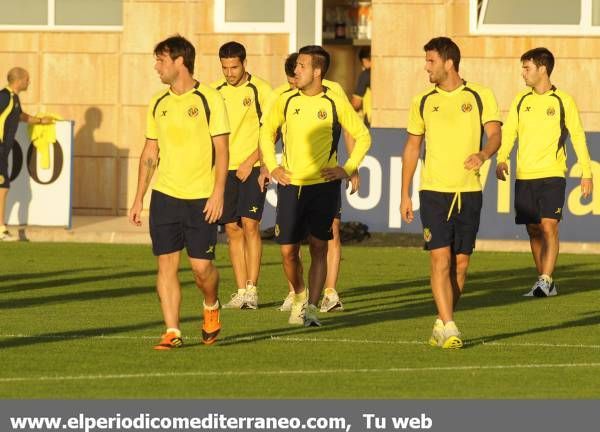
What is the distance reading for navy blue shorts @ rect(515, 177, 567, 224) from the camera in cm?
2053

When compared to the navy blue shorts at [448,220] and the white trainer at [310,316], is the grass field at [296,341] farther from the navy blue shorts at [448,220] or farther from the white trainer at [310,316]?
the navy blue shorts at [448,220]

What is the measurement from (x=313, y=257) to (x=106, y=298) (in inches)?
118

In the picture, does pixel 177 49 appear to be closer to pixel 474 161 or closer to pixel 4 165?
pixel 474 161

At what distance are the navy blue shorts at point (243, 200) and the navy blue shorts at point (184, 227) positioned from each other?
13.2ft

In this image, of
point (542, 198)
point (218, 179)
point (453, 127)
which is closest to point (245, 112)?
point (542, 198)

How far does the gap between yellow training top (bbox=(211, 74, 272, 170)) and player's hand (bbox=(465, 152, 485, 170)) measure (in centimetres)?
366

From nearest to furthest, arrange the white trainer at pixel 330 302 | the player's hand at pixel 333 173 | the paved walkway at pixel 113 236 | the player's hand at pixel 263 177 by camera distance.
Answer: the player's hand at pixel 333 173 < the player's hand at pixel 263 177 < the white trainer at pixel 330 302 < the paved walkway at pixel 113 236

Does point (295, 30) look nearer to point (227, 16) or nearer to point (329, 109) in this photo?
point (227, 16)

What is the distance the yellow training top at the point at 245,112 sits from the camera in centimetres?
1867

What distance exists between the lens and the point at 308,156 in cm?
1672

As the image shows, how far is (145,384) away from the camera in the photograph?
1288 centimetres

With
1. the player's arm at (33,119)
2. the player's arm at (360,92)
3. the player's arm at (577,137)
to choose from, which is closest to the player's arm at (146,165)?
the player's arm at (577,137)

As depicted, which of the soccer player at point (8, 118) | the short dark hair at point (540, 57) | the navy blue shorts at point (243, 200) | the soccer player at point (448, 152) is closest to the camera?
the soccer player at point (448, 152)

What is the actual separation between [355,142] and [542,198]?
4.30 m
